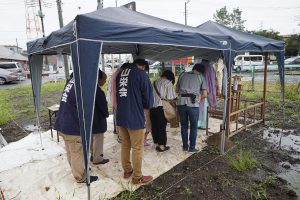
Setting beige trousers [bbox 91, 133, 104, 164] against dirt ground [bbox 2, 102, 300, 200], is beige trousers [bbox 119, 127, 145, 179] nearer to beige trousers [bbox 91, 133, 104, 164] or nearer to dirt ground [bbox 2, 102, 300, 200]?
dirt ground [bbox 2, 102, 300, 200]

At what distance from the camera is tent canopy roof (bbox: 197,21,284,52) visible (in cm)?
414

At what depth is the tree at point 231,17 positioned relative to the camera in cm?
4572

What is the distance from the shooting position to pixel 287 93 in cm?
978

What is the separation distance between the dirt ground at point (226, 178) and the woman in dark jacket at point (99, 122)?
104cm

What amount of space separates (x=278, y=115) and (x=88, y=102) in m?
6.45

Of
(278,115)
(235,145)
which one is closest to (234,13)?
(278,115)

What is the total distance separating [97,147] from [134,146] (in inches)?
38.8

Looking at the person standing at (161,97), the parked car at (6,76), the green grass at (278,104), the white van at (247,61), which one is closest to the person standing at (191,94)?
the person standing at (161,97)

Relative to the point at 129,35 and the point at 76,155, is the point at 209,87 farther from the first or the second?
the point at 76,155

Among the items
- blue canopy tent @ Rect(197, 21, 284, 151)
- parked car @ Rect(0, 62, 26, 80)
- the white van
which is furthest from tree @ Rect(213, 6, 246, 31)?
blue canopy tent @ Rect(197, 21, 284, 151)

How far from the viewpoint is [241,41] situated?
14.4 ft

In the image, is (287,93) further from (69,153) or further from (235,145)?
(69,153)

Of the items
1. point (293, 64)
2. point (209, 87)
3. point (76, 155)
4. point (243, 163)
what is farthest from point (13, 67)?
point (293, 64)

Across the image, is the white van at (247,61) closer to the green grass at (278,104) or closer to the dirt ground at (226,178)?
the green grass at (278,104)
